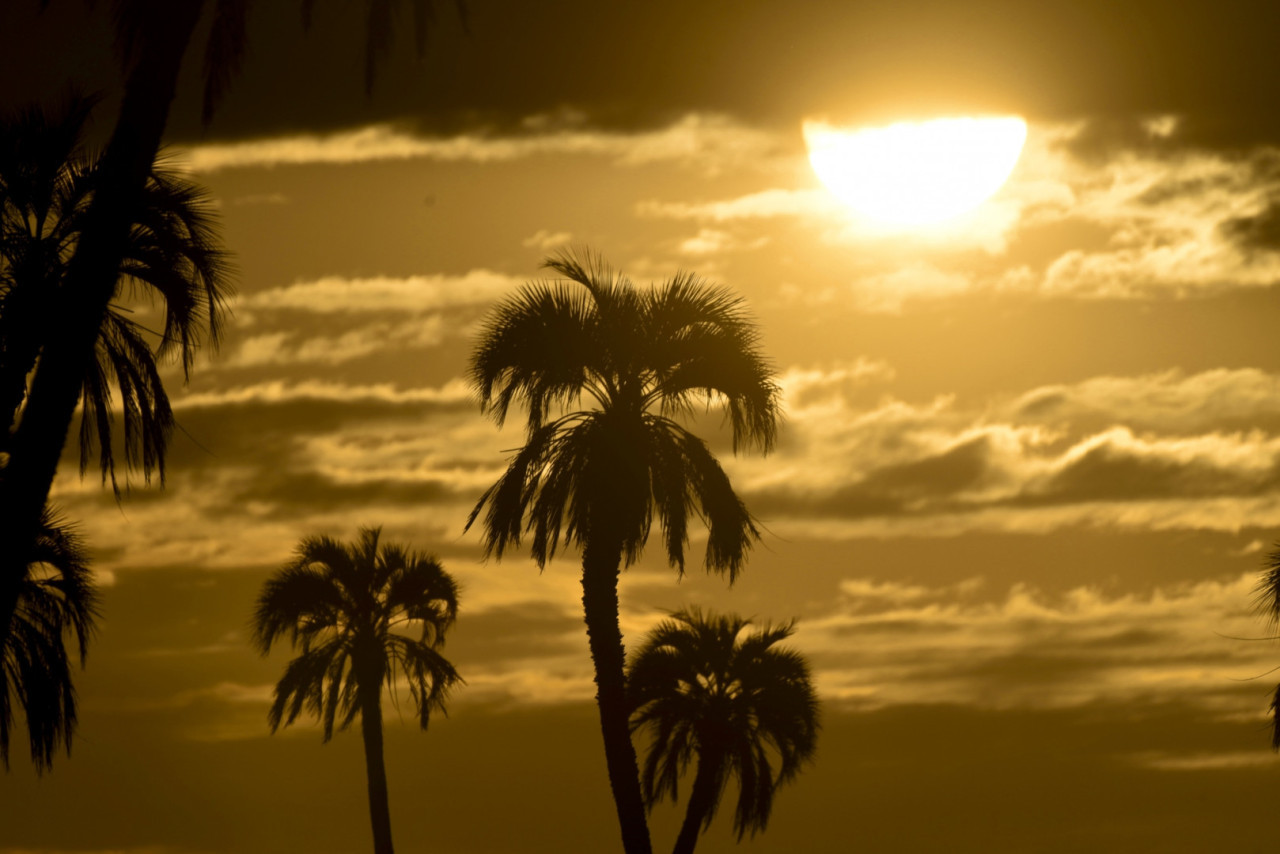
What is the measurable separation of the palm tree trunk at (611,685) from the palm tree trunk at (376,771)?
17769mm

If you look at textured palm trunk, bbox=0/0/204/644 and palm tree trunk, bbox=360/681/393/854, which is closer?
textured palm trunk, bbox=0/0/204/644

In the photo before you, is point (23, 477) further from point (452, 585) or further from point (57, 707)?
point (452, 585)

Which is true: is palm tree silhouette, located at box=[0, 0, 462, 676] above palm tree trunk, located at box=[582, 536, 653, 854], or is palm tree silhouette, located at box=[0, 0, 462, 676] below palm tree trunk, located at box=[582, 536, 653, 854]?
above

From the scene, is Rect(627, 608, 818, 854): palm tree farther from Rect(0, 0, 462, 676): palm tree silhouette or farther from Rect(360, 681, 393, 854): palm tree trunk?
Rect(0, 0, 462, 676): palm tree silhouette

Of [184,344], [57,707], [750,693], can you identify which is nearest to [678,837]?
[750,693]

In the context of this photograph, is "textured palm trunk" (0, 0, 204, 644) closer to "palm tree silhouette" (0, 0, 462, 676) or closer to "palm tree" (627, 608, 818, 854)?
"palm tree silhouette" (0, 0, 462, 676)

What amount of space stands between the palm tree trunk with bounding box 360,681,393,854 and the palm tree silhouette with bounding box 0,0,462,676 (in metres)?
28.2

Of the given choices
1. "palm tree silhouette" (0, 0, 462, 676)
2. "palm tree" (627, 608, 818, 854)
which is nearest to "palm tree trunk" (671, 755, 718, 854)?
"palm tree" (627, 608, 818, 854)

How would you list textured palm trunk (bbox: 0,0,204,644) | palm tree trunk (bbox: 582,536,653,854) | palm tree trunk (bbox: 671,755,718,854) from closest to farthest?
textured palm trunk (bbox: 0,0,204,644), palm tree trunk (bbox: 582,536,653,854), palm tree trunk (bbox: 671,755,718,854)

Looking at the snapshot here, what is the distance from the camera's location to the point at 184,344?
2158 cm

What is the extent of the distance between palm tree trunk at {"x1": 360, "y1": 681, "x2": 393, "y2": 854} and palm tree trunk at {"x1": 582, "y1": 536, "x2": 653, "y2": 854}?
58.3 ft

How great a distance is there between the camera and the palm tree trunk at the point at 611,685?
95.7 feet

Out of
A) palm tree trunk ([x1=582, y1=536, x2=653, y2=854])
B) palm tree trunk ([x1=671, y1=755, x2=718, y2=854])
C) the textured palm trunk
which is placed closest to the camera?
the textured palm trunk

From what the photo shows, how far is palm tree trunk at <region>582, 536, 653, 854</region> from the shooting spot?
95.7 feet
